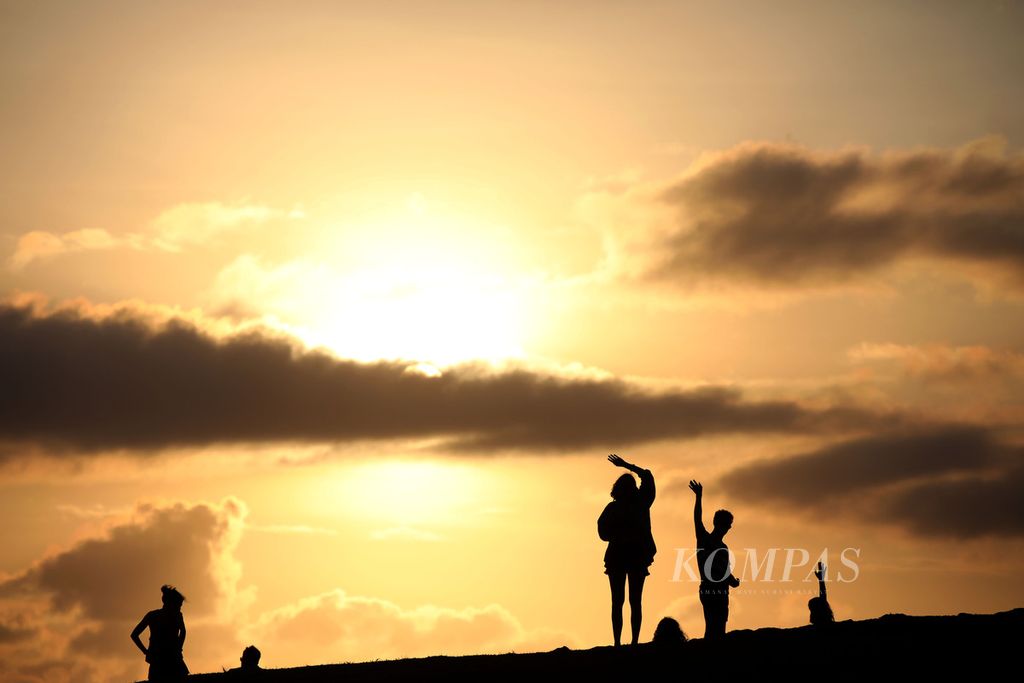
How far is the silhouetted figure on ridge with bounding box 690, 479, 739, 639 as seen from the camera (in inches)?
853

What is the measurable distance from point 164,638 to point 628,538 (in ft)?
24.3

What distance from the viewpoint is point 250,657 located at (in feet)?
80.6

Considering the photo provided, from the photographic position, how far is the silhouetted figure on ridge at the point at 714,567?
21.7 metres

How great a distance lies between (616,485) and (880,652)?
192 inches

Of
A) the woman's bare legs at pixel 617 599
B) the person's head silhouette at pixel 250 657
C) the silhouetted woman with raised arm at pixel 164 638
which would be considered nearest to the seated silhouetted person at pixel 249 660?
the person's head silhouette at pixel 250 657

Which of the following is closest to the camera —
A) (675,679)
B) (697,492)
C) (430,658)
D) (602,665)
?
(675,679)

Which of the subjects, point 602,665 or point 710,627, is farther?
point 710,627

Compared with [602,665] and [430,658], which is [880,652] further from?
[430,658]

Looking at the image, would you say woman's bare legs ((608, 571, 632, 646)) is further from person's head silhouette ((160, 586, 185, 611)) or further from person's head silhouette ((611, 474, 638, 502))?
person's head silhouette ((160, 586, 185, 611))

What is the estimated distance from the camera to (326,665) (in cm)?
2358

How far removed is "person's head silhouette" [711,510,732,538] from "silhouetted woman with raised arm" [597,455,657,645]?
121 cm

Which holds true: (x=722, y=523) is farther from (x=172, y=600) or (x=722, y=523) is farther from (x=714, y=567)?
(x=172, y=600)

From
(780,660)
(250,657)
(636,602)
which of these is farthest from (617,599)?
(250,657)

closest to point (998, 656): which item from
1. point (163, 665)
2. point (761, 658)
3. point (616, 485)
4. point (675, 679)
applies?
point (761, 658)
